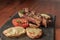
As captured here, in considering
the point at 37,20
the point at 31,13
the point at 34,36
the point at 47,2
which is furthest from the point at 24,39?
the point at 47,2

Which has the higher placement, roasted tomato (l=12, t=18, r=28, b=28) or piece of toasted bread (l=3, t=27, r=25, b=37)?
roasted tomato (l=12, t=18, r=28, b=28)

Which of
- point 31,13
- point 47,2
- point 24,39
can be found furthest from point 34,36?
point 47,2

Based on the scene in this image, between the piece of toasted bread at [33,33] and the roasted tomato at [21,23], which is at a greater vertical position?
the roasted tomato at [21,23]

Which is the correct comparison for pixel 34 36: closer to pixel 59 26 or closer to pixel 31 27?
pixel 31 27

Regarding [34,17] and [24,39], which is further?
[34,17]

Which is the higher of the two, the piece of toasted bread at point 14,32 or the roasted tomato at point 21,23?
the roasted tomato at point 21,23

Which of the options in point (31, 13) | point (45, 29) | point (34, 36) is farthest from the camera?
point (31, 13)

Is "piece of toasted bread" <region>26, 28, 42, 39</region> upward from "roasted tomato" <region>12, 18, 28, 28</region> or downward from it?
downward

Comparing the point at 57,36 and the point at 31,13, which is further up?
the point at 31,13

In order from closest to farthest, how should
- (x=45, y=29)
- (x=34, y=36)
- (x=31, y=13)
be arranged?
(x=34, y=36) < (x=45, y=29) < (x=31, y=13)
